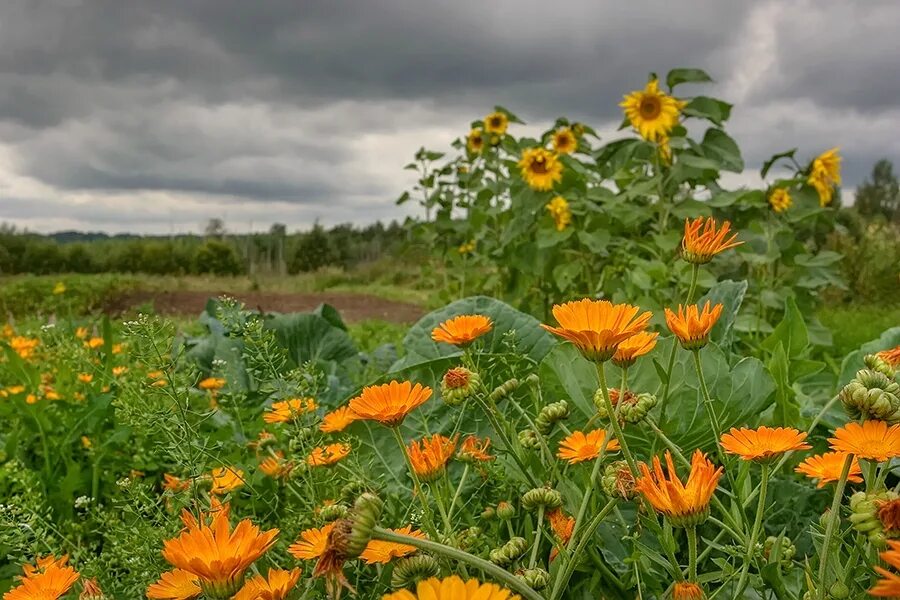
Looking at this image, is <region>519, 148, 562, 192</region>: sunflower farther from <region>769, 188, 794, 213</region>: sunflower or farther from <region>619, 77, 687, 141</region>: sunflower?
<region>769, 188, 794, 213</region>: sunflower

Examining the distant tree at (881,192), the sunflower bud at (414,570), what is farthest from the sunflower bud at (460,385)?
the distant tree at (881,192)

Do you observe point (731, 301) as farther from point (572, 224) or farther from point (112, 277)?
point (112, 277)

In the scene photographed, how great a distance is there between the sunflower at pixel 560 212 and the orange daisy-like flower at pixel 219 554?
9.30ft

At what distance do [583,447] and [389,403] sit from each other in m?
0.24

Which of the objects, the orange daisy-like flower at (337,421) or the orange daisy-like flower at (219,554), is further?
the orange daisy-like flower at (337,421)

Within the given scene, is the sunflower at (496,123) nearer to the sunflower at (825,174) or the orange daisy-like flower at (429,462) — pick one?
the sunflower at (825,174)

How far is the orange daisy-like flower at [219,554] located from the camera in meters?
0.52

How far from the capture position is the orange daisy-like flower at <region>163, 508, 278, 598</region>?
0.52 m

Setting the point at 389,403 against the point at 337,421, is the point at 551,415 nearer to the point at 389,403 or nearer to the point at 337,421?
the point at 389,403

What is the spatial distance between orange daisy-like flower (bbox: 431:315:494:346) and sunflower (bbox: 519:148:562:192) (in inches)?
106

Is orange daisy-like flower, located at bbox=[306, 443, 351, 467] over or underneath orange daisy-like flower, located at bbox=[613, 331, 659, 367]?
underneath

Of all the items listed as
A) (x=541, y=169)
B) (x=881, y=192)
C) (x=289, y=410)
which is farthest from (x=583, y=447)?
(x=881, y=192)

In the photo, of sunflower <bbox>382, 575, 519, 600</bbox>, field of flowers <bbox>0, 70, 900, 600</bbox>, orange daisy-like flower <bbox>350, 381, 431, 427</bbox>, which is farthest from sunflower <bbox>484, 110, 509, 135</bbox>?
sunflower <bbox>382, 575, 519, 600</bbox>

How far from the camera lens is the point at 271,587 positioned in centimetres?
60
